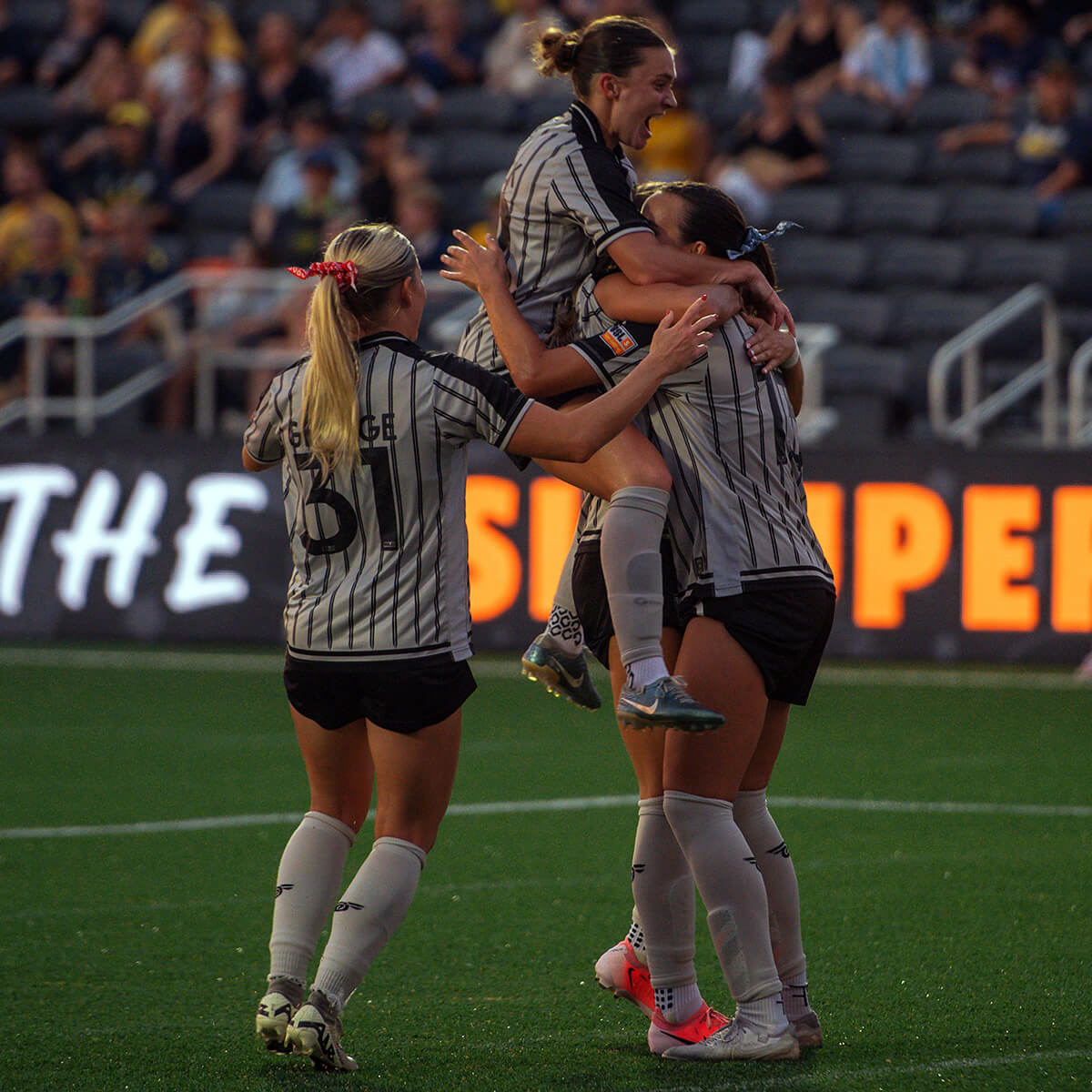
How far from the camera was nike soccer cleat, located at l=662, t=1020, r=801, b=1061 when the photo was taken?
13.8 feet

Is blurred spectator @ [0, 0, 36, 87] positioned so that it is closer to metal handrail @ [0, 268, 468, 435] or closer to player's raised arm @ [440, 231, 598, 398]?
metal handrail @ [0, 268, 468, 435]

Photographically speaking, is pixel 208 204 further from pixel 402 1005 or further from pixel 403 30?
pixel 402 1005

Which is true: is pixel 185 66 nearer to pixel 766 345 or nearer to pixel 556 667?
pixel 556 667

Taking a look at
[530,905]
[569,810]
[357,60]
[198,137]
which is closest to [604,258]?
[530,905]

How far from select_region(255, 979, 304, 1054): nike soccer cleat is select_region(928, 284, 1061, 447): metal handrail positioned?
28.4ft

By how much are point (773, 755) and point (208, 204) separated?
494 inches

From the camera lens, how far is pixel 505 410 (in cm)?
418

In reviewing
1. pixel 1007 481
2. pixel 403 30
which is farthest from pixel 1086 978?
pixel 403 30

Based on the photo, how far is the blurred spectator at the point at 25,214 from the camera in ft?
48.4

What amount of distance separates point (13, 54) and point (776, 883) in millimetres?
15739

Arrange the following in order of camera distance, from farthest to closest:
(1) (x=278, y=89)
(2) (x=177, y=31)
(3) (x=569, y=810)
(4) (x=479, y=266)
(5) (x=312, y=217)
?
(2) (x=177, y=31) → (1) (x=278, y=89) → (5) (x=312, y=217) → (3) (x=569, y=810) → (4) (x=479, y=266)

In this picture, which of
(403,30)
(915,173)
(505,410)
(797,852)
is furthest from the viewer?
(403,30)

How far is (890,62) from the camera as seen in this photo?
15297 millimetres

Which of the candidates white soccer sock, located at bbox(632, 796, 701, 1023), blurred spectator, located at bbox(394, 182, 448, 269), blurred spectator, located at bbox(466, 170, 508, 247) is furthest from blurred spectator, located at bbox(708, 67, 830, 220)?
white soccer sock, located at bbox(632, 796, 701, 1023)
